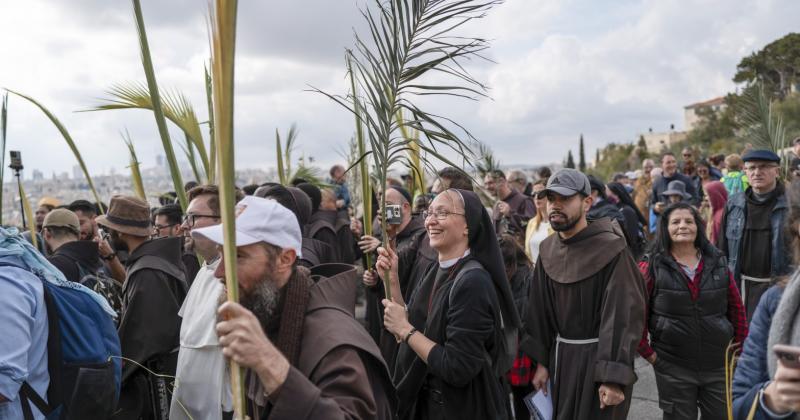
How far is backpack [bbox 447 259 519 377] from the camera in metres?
3.31

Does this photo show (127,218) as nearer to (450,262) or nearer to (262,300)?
(450,262)

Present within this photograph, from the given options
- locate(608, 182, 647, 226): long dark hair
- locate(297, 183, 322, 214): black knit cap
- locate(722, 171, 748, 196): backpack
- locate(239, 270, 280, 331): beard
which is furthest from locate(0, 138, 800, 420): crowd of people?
locate(722, 171, 748, 196): backpack

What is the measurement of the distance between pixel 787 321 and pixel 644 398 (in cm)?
408

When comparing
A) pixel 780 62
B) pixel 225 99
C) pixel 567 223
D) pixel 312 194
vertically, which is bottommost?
pixel 567 223

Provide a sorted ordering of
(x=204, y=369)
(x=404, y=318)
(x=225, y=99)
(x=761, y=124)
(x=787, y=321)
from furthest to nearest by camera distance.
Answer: (x=761, y=124) → (x=404, y=318) → (x=204, y=369) → (x=787, y=321) → (x=225, y=99)

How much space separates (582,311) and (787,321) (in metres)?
1.60

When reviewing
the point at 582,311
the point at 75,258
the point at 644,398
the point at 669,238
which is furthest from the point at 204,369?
the point at 644,398

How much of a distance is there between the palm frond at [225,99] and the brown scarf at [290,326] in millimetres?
569

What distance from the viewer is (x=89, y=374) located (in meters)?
2.79

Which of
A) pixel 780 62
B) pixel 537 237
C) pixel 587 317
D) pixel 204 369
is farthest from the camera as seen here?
pixel 780 62

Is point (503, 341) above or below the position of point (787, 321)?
below

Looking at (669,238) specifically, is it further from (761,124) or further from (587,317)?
(761,124)

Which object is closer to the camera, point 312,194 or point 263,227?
point 263,227

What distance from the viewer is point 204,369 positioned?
3.06 metres
